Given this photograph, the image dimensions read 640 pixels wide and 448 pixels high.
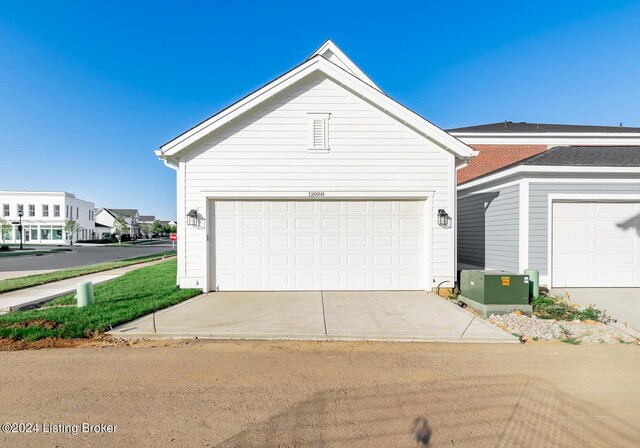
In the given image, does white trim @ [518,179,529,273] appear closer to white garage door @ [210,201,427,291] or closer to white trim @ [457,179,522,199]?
white trim @ [457,179,522,199]

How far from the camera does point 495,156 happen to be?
1772 centimetres

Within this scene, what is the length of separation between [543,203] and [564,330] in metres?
4.56

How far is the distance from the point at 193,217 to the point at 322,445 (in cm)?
714

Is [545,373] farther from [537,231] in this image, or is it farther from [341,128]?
[341,128]

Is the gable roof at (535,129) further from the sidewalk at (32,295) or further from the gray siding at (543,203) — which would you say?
the sidewalk at (32,295)

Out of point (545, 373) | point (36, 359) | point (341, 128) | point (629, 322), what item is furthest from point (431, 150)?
point (36, 359)

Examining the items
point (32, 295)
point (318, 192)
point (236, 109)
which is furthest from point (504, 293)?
point (32, 295)

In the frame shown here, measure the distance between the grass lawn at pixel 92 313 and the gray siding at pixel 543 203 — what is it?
956cm

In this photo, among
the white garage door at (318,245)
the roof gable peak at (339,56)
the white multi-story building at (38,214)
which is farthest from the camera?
the white multi-story building at (38,214)

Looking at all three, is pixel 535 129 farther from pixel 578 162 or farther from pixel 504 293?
pixel 504 293

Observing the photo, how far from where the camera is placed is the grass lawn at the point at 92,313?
5348 mm

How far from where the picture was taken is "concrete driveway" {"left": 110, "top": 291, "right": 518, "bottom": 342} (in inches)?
210

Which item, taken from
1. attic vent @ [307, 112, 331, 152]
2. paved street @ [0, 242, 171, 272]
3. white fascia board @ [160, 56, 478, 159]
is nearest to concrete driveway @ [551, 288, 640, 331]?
white fascia board @ [160, 56, 478, 159]

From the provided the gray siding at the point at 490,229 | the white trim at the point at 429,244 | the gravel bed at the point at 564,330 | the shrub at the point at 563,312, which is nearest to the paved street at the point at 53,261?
the white trim at the point at 429,244
